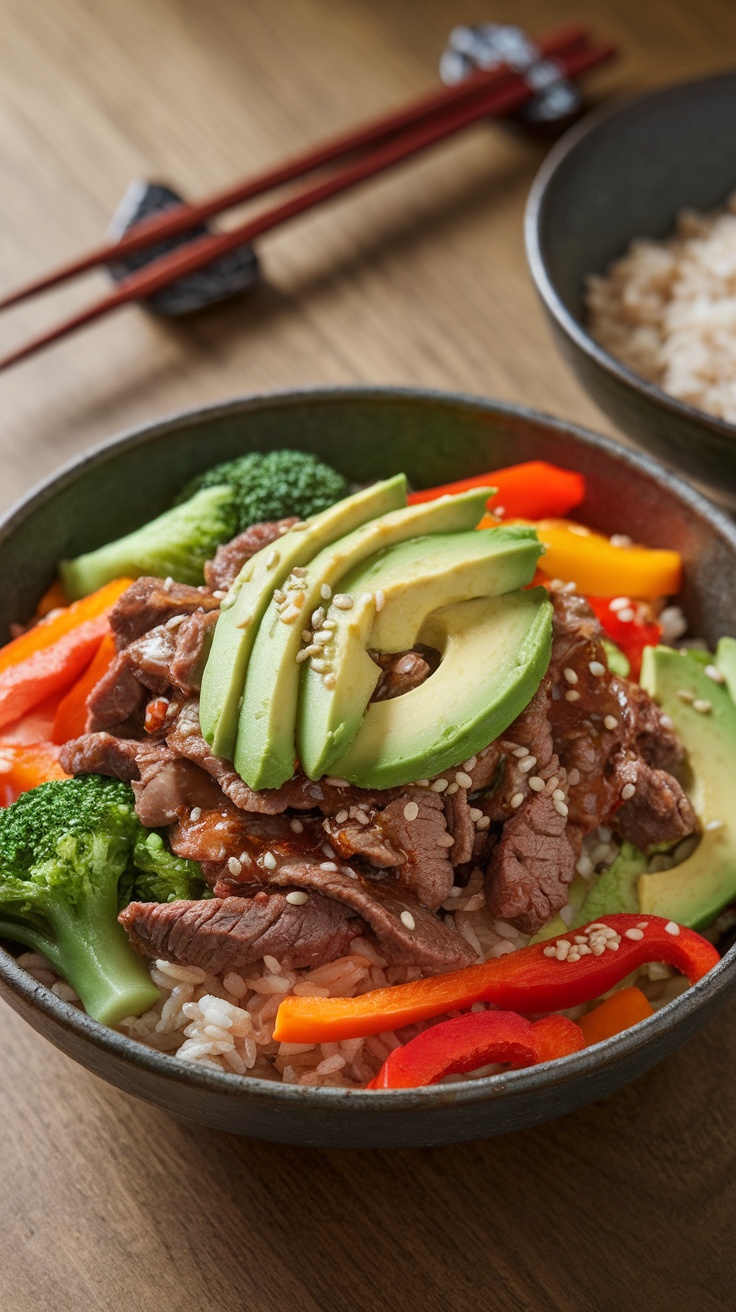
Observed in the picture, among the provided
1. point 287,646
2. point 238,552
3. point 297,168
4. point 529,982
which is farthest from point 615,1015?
point 297,168

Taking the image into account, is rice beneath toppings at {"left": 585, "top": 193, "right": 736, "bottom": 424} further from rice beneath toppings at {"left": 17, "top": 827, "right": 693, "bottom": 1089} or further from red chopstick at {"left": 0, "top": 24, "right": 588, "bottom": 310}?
rice beneath toppings at {"left": 17, "top": 827, "right": 693, "bottom": 1089}

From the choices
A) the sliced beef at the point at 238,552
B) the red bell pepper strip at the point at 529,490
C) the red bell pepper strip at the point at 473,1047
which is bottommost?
the red bell pepper strip at the point at 473,1047

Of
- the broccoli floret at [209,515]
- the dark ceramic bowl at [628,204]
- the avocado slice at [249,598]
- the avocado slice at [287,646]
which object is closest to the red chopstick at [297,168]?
the dark ceramic bowl at [628,204]

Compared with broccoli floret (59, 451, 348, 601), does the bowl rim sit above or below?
below

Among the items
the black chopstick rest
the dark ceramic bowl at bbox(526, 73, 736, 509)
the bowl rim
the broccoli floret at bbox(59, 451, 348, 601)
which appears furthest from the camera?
the black chopstick rest

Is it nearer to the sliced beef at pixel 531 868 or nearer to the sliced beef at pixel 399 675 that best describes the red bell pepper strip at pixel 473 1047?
the sliced beef at pixel 531 868

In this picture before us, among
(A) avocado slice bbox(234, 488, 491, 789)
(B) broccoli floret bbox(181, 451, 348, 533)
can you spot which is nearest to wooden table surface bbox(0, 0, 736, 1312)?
(A) avocado slice bbox(234, 488, 491, 789)
